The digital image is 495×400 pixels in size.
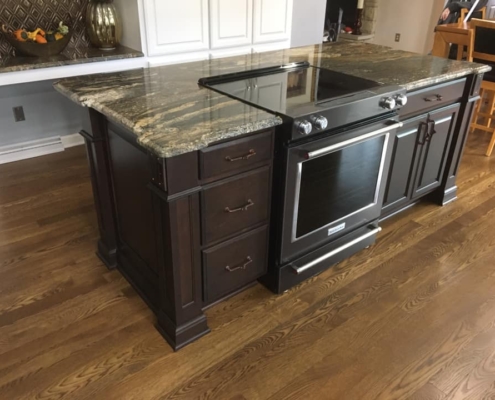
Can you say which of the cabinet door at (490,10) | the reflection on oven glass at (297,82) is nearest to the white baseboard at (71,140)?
the reflection on oven glass at (297,82)

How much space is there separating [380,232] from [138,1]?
2125 millimetres

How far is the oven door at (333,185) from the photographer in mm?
1865

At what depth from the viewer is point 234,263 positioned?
6.12 ft

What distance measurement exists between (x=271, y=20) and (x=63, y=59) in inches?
66.4

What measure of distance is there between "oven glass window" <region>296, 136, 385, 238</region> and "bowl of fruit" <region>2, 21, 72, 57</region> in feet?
6.56

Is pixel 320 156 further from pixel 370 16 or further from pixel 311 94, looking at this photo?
pixel 370 16

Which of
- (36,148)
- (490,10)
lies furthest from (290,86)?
(490,10)

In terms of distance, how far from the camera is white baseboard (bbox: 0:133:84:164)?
133 inches

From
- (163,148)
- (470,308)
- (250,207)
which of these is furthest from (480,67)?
(163,148)

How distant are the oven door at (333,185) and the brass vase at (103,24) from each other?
200cm

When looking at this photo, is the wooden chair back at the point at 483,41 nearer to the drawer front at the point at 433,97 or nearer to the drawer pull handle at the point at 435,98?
the drawer front at the point at 433,97

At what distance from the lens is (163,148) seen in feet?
4.51

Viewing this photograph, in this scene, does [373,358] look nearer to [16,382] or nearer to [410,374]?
[410,374]

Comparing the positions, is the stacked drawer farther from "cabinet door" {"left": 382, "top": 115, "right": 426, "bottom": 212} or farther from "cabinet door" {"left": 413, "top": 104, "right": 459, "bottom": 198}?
"cabinet door" {"left": 413, "top": 104, "right": 459, "bottom": 198}
